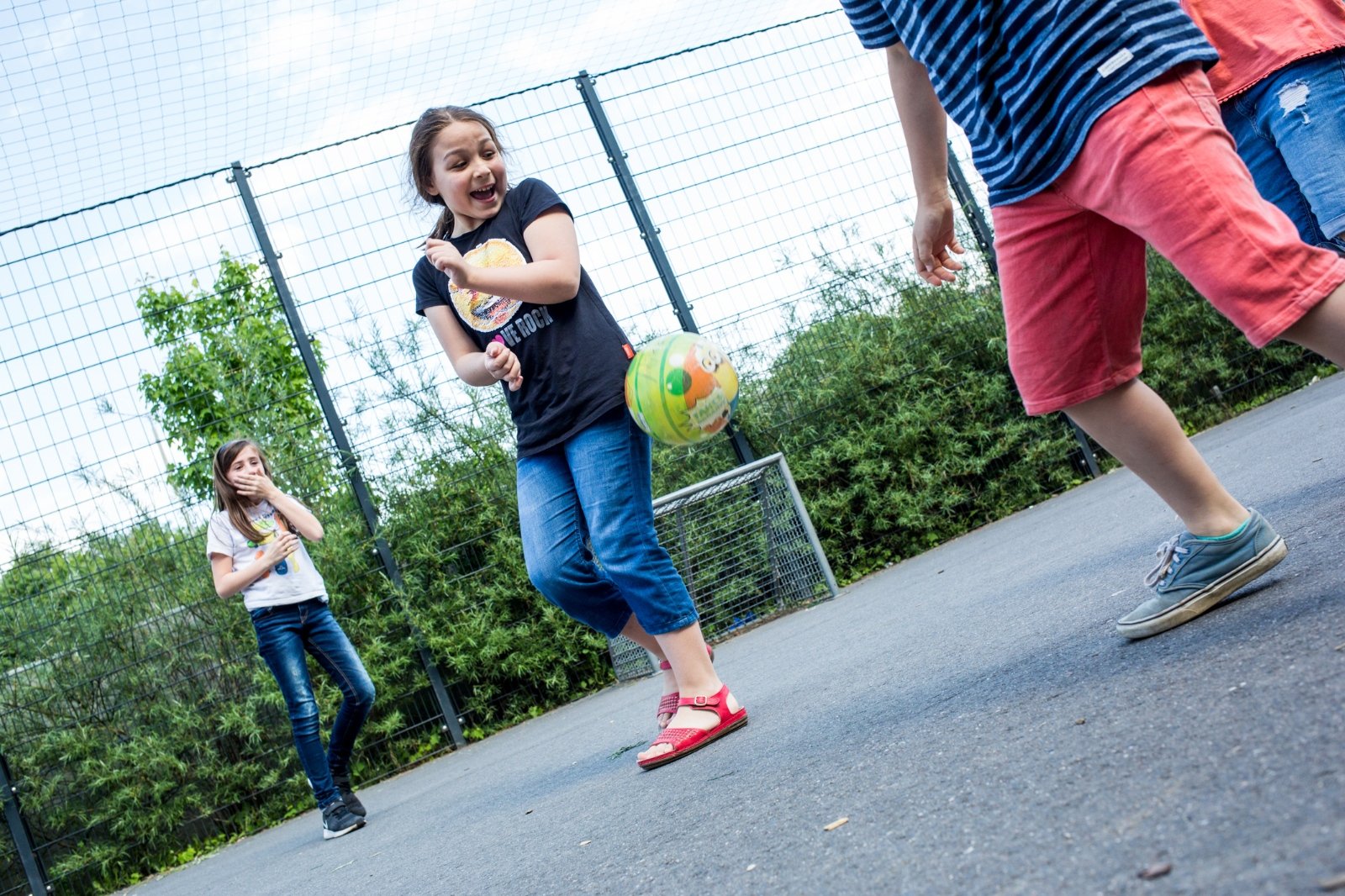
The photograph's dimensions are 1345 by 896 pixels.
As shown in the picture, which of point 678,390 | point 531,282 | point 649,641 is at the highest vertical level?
point 531,282

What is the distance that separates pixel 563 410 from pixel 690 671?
84cm

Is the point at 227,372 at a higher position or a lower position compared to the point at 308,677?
higher

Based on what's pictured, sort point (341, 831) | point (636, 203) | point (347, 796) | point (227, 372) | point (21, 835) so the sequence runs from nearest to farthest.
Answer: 1. point (341, 831)
2. point (347, 796)
3. point (21, 835)
4. point (227, 372)
5. point (636, 203)

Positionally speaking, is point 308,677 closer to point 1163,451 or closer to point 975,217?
point 1163,451

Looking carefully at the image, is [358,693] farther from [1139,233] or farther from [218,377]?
[1139,233]

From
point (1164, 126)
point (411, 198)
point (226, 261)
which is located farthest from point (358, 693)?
point (1164, 126)

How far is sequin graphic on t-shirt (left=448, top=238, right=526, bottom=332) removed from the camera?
10.6 ft

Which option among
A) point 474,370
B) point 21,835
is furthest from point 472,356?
point 21,835

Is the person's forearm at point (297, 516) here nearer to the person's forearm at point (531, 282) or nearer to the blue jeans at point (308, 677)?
the blue jeans at point (308, 677)

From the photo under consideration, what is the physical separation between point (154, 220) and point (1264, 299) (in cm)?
620

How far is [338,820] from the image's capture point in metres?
4.48

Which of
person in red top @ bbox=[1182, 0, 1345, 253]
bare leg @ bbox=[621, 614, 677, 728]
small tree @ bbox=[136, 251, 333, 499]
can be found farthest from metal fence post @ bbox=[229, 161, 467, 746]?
person in red top @ bbox=[1182, 0, 1345, 253]

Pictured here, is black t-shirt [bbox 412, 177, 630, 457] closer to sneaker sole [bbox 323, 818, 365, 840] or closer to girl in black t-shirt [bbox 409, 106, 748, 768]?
girl in black t-shirt [bbox 409, 106, 748, 768]

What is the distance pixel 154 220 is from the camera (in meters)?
6.44
